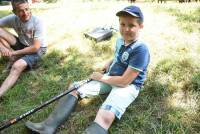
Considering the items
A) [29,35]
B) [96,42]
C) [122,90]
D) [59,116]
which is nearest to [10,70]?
[29,35]

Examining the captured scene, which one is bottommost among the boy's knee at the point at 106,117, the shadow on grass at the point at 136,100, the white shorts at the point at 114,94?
the shadow on grass at the point at 136,100

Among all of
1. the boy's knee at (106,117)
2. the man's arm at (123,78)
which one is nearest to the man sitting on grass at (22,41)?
the man's arm at (123,78)

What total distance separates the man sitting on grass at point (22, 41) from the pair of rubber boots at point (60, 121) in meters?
1.34

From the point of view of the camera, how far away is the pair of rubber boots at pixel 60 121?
4.10 m

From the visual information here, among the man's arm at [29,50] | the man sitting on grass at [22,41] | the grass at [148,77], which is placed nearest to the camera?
the grass at [148,77]

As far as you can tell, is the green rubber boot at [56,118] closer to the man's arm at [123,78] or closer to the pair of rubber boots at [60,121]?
the pair of rubber boots at [60,121]

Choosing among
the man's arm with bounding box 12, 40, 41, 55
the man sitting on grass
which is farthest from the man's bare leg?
the man's arm with bounding box 12, 40, 41, 55

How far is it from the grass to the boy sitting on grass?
21 centimetres

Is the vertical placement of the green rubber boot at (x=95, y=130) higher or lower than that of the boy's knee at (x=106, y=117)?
lower

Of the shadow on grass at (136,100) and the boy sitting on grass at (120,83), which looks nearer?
the boy sitting on grass at (120,83)

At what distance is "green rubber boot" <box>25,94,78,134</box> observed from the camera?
4.27 metres

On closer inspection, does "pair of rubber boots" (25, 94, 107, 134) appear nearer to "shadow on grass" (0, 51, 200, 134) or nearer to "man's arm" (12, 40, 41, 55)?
"shadow on grass" (0, 51, 200, 134)

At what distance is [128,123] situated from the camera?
4.44 metres

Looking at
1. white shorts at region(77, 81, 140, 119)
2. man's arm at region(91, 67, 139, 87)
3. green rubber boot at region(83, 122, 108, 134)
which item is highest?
man's arm at region(91, 67, 139, 87)
